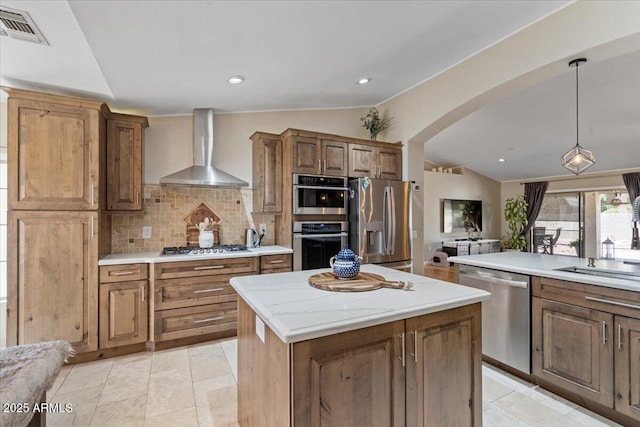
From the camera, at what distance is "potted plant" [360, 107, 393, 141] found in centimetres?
419

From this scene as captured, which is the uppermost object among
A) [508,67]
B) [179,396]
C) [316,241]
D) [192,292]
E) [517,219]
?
[508,67]

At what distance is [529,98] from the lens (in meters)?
4.38

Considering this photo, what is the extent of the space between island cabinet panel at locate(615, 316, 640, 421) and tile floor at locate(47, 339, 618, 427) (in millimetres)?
186

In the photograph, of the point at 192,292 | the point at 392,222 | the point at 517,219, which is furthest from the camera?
the point at 517,219

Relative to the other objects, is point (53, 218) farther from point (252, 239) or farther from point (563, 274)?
point (563, 274)

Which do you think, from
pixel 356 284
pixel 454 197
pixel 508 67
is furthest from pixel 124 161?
pixel 454 197

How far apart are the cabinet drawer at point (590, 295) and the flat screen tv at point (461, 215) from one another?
20.0 feet

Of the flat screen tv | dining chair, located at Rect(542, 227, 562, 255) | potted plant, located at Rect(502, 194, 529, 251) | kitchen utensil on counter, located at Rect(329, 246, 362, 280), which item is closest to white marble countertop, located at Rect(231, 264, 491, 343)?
kitchen utensil on counter, located at Rect(329, 246, 362, 280)

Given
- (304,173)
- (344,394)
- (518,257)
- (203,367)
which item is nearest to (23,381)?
(344,394)

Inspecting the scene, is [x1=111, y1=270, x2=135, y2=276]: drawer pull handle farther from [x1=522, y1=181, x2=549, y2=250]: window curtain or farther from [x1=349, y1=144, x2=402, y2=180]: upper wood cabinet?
[x1=522, y1=181, x2=549, y2=250]: window curtain

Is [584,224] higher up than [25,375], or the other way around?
[584,224]

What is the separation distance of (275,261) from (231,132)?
1752mm

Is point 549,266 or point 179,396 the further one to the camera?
point 549,266

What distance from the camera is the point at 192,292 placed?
10.2 feet
